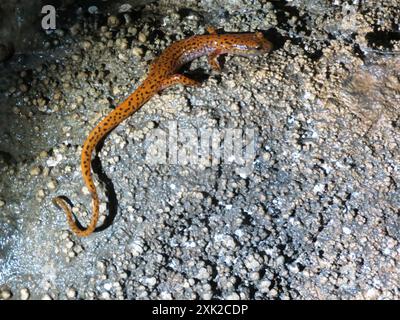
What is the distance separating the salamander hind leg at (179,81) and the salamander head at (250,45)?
505 millimetres

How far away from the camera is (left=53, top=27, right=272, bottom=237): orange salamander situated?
162 inches

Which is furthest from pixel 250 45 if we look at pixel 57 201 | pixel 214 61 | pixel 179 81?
pixel 57 201

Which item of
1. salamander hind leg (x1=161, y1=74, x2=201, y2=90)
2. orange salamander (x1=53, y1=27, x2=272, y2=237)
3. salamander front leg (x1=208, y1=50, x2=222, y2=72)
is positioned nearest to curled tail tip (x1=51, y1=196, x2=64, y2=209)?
orange salamander (x1=53, y1=27, x2=272, y2=237)

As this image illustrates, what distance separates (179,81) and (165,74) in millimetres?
135

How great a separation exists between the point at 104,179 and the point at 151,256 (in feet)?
2.50

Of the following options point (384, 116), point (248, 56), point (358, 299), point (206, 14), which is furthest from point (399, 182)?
point (206, 14)

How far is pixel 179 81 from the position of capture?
4496 mm

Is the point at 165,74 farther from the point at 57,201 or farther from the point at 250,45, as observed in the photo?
the point at 57,201

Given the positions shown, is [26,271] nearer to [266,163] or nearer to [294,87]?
[266,163]

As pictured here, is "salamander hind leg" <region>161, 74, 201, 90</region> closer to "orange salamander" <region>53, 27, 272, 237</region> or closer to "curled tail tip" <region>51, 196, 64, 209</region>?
"orange salamander" <region>53, 27, 272, 237</region>

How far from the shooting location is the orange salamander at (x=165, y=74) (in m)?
4.12

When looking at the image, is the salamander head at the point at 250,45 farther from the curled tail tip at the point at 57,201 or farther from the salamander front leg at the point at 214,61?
the curled tail tip at the point at 57,201

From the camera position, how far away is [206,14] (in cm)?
495

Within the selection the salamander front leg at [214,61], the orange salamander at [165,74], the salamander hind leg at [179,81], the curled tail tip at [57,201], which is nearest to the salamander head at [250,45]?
the orange salamander at [165,74]
